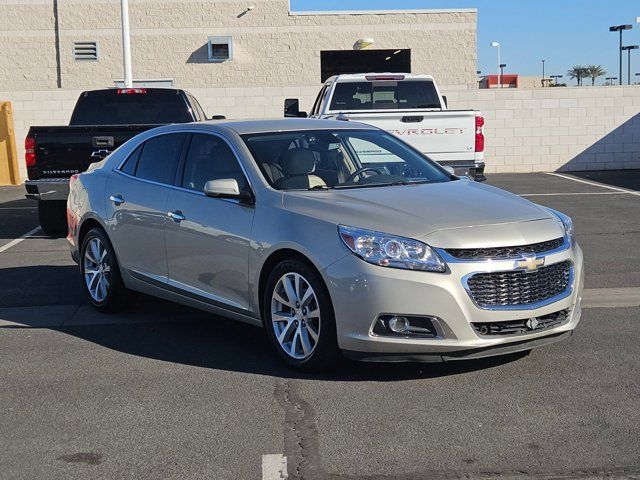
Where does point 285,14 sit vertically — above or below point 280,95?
above

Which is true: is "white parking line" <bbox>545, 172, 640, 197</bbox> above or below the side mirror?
below

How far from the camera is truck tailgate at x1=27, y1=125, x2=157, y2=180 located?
11141 mm

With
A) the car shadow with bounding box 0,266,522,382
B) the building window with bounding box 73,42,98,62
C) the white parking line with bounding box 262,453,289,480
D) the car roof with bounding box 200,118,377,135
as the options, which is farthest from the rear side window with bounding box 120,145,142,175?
the building window with bounding box 73,42,98,62

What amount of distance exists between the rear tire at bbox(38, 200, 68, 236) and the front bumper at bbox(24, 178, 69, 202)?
912 millimetres

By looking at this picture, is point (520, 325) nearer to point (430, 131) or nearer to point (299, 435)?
point (299, 435)

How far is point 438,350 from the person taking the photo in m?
5.33

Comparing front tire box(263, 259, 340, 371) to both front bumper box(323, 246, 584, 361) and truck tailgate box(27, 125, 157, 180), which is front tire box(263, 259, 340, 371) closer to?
front bumper box(323, 246, 584, 361)

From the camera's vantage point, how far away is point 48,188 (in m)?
11.1

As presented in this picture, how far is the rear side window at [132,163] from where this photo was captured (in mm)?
7562

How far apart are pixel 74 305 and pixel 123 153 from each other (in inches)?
59.0

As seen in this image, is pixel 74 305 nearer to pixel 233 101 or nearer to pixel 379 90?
pixel 379 90

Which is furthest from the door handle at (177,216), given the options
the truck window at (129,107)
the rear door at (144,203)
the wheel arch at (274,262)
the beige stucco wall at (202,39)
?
the beige stucco wall at (202,39)

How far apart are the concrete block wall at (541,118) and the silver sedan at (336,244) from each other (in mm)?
15075

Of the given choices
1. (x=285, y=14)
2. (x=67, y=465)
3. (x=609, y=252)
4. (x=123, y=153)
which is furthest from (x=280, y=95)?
(x=67, y=465)
